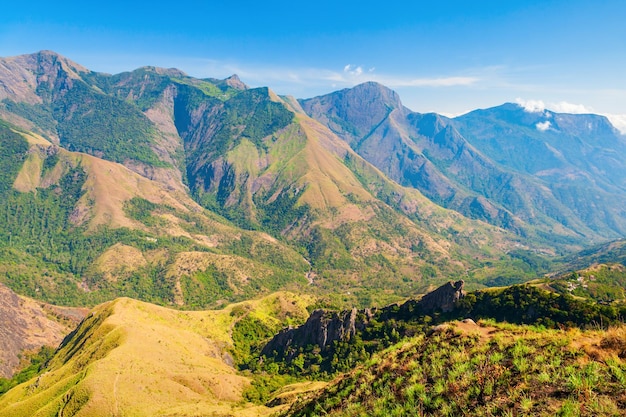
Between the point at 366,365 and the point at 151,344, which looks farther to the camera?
the point at 151,344

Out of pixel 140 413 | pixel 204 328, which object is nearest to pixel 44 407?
pixel 140 413

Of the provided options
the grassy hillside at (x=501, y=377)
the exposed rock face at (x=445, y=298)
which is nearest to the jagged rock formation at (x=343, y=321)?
the exposed rock face at (x=445, y=298)

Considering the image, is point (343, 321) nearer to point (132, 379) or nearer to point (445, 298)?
point (445, 298)

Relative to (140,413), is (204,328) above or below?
below

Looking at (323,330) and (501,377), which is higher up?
(501,377)

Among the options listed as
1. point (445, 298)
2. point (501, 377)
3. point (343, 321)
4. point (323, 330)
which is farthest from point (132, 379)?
point (501, 377)

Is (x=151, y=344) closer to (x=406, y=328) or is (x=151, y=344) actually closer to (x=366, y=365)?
(x=406, y=328)

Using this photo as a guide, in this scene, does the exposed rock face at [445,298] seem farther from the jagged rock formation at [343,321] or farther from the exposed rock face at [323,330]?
the exposed rock face at [323,330]

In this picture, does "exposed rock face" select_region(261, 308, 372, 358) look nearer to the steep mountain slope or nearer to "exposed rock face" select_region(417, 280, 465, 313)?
"exposed rock face" select_region(417, 280, 465, 313)
